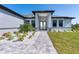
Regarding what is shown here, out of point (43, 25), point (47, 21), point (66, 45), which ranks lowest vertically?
point (66, 45)

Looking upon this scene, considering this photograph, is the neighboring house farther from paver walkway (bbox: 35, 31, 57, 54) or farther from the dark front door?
paver walkway (bbox: 35, 31, 57, 54)

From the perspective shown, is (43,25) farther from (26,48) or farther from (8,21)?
(26,48)

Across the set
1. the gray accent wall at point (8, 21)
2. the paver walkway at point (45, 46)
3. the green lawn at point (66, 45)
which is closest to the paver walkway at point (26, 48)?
the paver walkway at point (45, 46)

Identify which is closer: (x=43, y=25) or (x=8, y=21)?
(x=8, y=21)

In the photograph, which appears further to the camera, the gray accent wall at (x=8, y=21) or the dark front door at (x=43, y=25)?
the dark front door at (x=43, y=25)

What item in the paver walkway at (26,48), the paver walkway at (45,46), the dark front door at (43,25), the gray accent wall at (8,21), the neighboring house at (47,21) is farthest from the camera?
the dark front door at (43,25)

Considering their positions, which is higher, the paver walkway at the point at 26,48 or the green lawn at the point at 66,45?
the paver walkway at the point at 26,48

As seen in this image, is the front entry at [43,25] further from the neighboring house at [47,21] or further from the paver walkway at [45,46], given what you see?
the paver walkway at [45,46]

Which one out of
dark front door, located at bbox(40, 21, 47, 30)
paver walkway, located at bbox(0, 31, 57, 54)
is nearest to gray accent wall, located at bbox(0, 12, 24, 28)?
paver walkway, located at bbox(0, 31, 57, 54)

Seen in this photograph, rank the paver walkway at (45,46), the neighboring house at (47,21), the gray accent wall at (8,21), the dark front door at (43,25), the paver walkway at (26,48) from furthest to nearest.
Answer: the dark front door at (43,25) < the neighboring house at (47,21) < the gray accent wall at (8,21) < the paver walkway at (45,46) < the paver walkway at (26,48)

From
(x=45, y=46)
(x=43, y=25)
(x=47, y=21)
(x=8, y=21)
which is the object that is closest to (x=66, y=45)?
(x=45, y=46)

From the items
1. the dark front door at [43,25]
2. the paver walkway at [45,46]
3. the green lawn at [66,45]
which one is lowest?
the green lawn at [66,45]
